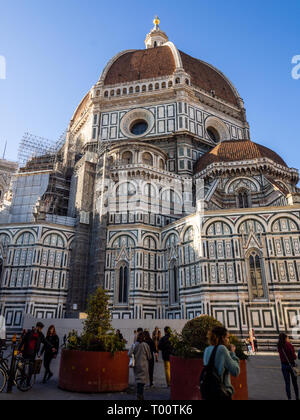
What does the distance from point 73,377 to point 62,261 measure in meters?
16.8

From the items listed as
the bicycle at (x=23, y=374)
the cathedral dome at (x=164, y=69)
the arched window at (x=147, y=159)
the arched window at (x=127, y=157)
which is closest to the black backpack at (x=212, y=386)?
the bicycle at (x=23, y=374)

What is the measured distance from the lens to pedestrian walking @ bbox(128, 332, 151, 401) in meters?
6.15

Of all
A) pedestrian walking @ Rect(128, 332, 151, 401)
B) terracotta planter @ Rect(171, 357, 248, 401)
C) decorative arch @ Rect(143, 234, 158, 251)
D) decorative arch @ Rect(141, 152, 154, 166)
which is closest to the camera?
terracotta planter @ Rect(171, 357, 248, 401)

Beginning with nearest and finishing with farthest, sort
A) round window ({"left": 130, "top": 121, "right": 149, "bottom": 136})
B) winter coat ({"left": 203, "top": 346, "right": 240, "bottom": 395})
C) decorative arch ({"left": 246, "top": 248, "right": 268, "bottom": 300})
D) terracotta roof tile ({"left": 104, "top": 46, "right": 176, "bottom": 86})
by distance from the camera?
1. winter coat ({"left": 203, "top": 346, "right": 240, "bottom": 395})
2. decorative arch ({"left": 246, "top": 248, "right": 268, "bottom": 300})
3. round window ({"left": 130, "top": 121, "right": 149, "bottom": 136})
4. terracotta roof tile ({"left": 104, "top": 46, "right": 176, "bottom": 86})

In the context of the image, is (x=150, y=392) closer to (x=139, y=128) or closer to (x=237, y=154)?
(x=237, y=154)

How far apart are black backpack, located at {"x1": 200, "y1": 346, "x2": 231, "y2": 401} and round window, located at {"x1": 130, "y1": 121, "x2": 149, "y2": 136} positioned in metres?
31.8

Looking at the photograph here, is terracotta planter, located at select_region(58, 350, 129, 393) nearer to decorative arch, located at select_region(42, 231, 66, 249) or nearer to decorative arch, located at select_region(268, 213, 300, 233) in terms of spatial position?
decorative arch, located at select_region(268, 213, 300, 233)

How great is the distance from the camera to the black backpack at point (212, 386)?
351cm

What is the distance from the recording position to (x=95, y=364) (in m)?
6.82

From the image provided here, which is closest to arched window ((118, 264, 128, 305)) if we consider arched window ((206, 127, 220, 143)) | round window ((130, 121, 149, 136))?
round window ((130, 121, 149, 136))

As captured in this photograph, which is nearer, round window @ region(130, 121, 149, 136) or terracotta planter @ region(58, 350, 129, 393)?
terracotta planter @ region(58, 350, 129, 393)

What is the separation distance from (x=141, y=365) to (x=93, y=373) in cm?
122
